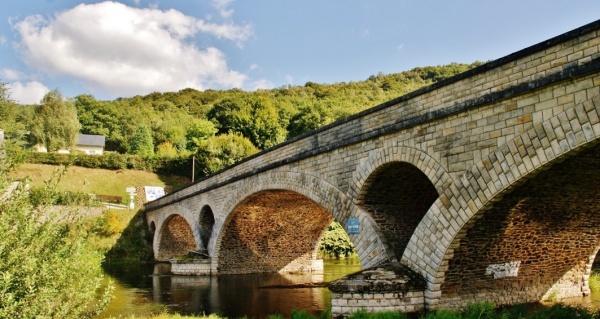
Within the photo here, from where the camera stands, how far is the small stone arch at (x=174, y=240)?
3394 cm

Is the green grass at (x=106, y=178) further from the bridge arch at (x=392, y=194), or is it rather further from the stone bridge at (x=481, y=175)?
the bridge arch at (x=392, y=194)

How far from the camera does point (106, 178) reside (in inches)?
1941

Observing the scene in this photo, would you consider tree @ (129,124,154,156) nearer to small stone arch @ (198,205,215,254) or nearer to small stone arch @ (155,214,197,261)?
small stone arch @ (155,214,197,261)

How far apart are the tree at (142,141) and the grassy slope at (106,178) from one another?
15417mm

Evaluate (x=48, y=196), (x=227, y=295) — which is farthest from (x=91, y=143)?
(x=48, y=196)

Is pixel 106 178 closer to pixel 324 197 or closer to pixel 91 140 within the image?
pixel 91 140

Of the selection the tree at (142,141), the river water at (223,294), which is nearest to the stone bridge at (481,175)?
the river water at (223,294)

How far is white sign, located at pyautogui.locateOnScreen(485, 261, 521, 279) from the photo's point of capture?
10462 mm

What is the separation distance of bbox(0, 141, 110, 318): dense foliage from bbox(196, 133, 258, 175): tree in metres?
40.5

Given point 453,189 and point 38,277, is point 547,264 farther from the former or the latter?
point 38,277

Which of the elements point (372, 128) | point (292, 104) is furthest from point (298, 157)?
point (292, 104)

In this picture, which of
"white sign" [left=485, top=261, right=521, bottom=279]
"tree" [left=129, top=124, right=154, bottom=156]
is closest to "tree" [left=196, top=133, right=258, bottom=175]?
"tree" [left=129, top=124, right=154, bottom=156]

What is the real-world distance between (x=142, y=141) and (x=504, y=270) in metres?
62.6

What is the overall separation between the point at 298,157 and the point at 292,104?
189 ft
